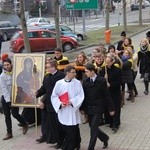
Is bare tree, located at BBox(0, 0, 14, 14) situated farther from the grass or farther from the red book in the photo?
the red book

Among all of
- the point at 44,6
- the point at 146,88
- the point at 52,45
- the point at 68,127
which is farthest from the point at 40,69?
the point at 44,6

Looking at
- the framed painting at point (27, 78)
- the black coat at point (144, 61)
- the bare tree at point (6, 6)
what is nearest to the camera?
the framed painting at point (27, 78)

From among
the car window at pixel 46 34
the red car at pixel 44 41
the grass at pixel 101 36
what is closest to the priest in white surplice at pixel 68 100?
the red car at pixel 44 41

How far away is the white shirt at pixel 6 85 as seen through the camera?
9.85 meters

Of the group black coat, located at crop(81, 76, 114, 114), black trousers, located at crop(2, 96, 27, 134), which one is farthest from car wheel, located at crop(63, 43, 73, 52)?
black coat, located at crop(81, 76, 114, 114)

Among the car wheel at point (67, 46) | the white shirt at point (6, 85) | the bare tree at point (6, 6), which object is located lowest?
the car wheel at point (67, 46)

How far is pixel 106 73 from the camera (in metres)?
9.84

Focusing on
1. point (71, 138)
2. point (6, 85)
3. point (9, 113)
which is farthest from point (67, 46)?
point (71, 138)

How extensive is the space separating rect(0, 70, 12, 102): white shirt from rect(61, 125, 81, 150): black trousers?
5.98 ft

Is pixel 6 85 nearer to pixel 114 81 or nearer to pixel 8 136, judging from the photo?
pixel 8 136

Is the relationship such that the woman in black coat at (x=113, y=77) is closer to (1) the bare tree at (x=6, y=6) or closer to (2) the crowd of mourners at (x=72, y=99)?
(2) the crowd of mourners at (x=72, y=99)

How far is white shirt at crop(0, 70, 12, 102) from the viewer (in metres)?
9.85

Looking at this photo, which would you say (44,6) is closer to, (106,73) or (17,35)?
(17,35)

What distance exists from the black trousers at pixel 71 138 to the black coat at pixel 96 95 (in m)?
0.45
